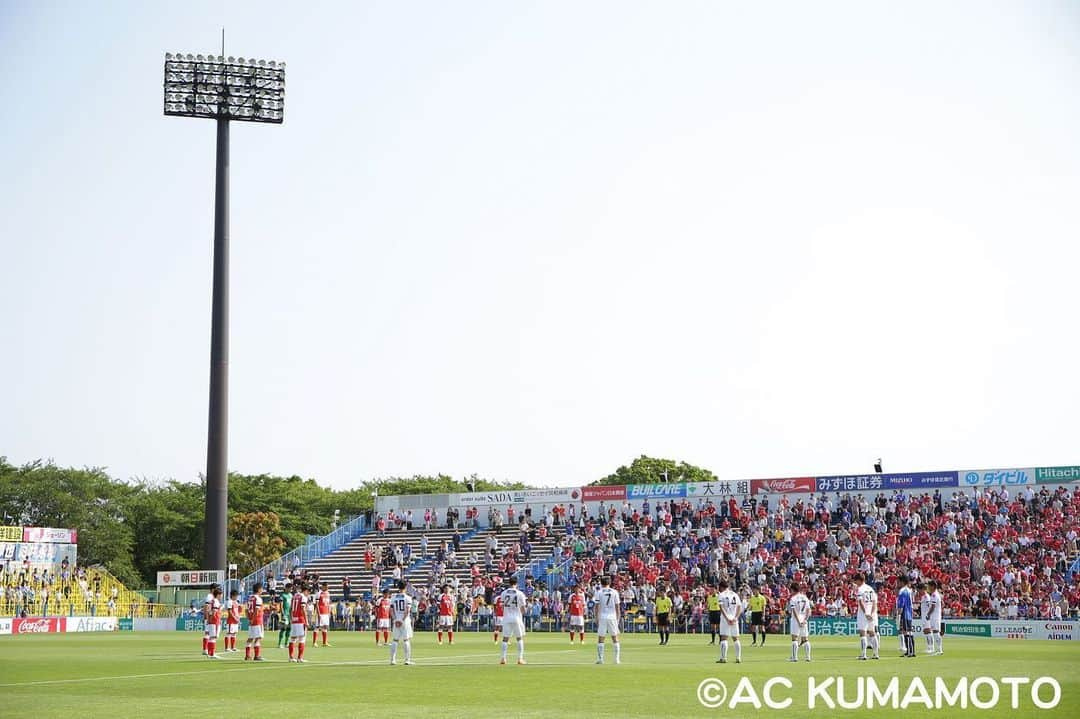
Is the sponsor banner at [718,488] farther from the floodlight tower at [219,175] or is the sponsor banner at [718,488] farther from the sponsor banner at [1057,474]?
the floodlight tower at [219,175]

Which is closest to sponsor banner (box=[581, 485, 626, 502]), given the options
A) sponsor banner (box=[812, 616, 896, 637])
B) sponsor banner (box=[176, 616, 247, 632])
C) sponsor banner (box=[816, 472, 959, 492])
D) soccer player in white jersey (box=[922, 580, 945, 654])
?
sponsor banner (box=[816, 472, 959, 492])

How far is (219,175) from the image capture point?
219ft

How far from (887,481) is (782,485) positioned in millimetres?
5888

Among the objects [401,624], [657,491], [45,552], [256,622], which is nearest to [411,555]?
[657,491]

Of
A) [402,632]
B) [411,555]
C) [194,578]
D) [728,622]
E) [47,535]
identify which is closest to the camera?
[728,622]

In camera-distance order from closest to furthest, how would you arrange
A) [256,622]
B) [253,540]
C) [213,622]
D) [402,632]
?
[402,632], [256,622], [213,622], [253,540]

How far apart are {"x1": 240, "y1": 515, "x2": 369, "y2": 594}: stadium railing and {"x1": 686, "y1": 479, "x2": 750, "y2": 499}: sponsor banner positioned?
75.3 feet

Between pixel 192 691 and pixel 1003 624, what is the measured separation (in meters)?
37.2

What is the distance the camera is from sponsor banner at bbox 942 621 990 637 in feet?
162

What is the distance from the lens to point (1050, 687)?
21.9 metres

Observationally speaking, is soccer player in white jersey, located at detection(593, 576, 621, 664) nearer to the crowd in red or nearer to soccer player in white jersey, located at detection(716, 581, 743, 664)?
soccer player in white jersey, located at detection(716, 581, 743, 664)

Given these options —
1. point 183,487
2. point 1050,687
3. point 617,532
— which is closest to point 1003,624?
point 617,532

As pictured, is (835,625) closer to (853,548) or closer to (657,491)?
(853,548)

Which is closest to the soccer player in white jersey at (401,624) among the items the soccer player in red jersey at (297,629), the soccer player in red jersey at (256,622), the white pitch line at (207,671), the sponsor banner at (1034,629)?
the white pitch line at (207,671)
